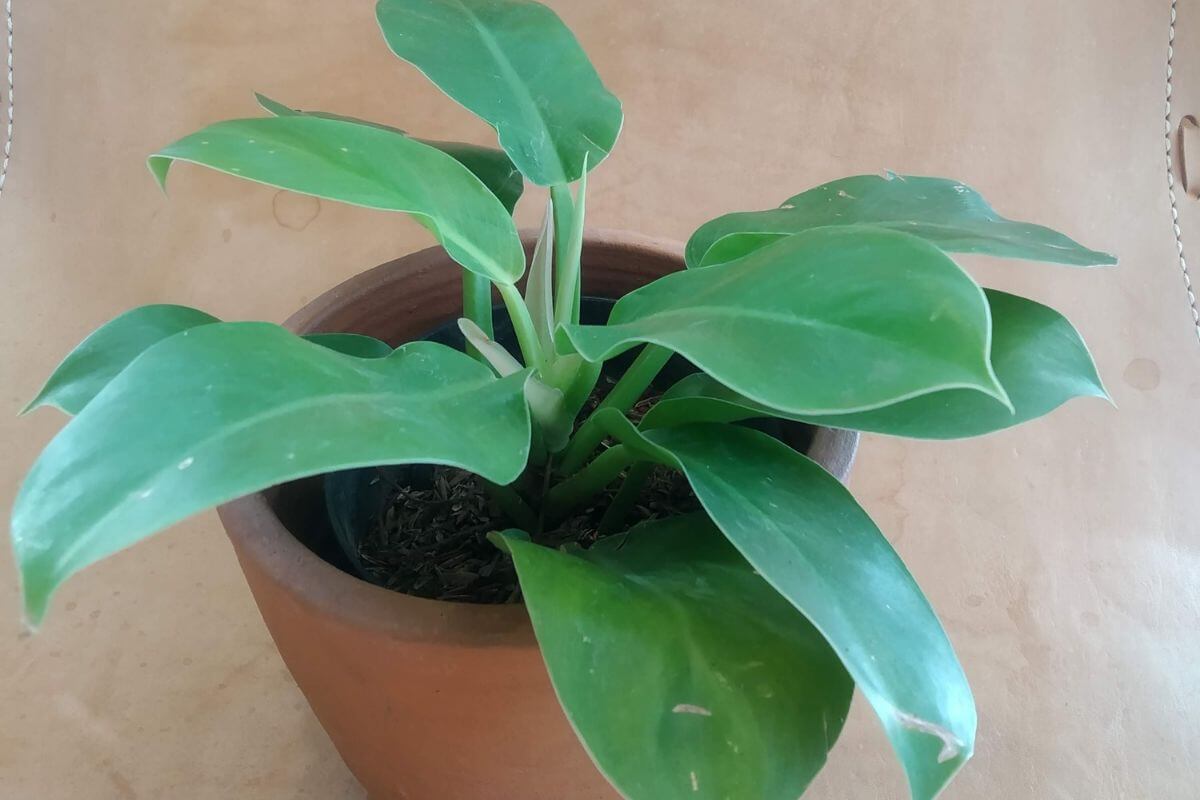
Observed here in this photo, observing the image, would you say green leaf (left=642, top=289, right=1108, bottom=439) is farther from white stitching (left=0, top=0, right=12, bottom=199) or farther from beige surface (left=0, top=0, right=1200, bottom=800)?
white stitching (left=0, top=0, right=12, bottom=199)

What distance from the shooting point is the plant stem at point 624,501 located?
47 cm

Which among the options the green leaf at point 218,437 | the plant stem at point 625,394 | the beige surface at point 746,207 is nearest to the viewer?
the green leaf at point 218,437

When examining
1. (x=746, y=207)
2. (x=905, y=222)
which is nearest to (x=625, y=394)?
→ (x=905, y=222)

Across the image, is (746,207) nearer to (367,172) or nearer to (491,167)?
(491,167)

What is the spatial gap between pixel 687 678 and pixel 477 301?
0.27m

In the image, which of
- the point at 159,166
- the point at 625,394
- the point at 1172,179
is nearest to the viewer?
the point at 159,166

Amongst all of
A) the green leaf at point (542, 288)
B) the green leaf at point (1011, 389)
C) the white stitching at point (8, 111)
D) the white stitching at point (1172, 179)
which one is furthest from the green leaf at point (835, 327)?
the white stitching at point (8, 111)

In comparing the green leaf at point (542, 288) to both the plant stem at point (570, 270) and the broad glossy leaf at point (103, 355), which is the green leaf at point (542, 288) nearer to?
the plant stem at point (570, 270)

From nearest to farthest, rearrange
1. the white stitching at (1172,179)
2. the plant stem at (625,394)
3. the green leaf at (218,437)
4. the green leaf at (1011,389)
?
the green leaf at (218,437) < the green leaf at (1011,389) < the plant stem at (625,394) < the white stitching at (1172,179)

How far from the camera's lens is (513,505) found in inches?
19.6

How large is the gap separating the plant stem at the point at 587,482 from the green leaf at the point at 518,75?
0.14m

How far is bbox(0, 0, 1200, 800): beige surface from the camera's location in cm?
69

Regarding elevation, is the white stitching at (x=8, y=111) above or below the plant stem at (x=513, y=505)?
below

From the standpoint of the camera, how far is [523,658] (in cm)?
38
